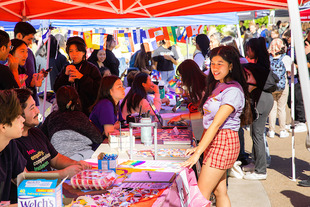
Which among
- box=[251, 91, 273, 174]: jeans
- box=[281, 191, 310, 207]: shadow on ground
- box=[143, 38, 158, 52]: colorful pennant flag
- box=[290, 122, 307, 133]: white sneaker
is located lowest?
box=[281, 191, 310, 207]: shadow on ground

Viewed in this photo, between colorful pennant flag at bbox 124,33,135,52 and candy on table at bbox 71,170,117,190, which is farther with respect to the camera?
colorful pennant flag at bbox 124,33,135,52

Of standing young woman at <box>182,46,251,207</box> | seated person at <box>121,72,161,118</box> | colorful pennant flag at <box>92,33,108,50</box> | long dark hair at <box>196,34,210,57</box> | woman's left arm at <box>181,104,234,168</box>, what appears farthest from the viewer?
colorful pennant flag at <box>92,33,108,50</box>

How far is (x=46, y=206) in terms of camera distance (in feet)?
5.41

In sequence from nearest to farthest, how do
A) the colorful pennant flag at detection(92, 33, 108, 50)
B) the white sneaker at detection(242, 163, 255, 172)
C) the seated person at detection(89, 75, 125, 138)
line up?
the seated person at detection(89, 75, 125, 138), the white sneaker at detection(242, 163, 255, 172), the colorful pennant flag at detection(92, 33, 108, 50)

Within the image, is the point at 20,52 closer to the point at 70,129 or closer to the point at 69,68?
the point at 69,68

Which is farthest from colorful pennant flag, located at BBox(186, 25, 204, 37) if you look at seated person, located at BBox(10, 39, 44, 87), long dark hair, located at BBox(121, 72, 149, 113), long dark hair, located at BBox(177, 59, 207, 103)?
seated person, located at BBox(10, 39, 44, 87)

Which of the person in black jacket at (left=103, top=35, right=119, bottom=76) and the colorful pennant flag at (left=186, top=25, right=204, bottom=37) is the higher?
the colorful pennant flag at (left=186, top=25, right=204, bottom=37)

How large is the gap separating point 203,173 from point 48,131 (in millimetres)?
1653

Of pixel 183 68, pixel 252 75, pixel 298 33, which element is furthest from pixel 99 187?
pixel 252 75

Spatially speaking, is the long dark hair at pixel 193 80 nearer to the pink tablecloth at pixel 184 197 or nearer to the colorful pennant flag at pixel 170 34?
the pink tablecloth at pixel 184 197

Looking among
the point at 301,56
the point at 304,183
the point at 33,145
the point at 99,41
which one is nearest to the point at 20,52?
the point at 33,145

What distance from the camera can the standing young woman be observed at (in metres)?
2.84

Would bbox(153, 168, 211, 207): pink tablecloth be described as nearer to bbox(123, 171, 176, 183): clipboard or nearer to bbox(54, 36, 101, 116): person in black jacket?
bbox(123, 171, 176, 183): clipboard

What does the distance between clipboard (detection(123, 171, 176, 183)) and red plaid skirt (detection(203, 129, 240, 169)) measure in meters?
0.59
